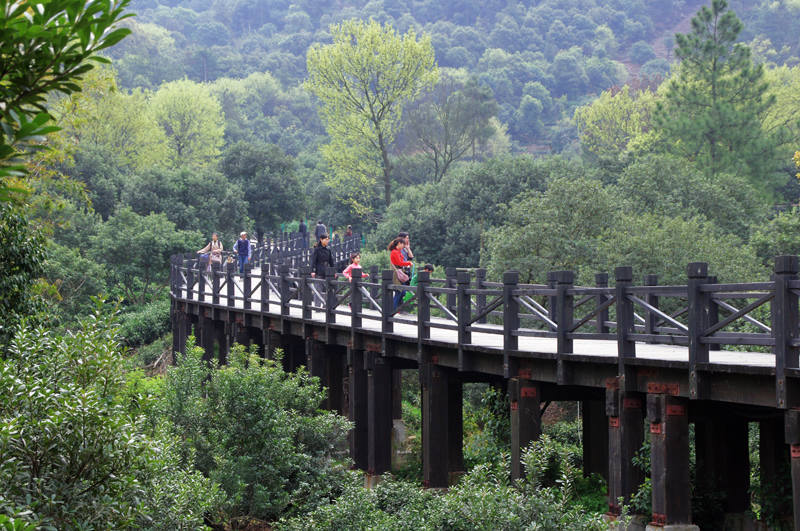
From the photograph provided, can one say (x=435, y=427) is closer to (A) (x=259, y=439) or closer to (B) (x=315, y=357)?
(A) (x=259, y=439)

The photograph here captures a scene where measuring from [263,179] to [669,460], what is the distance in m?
49.4

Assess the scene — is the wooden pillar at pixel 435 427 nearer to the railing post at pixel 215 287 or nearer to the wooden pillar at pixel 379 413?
the wooden pillar at pixel 379 413

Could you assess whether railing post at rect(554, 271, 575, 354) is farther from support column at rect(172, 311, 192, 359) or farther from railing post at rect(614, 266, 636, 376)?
support column at rect(172, 311, 192, 359)

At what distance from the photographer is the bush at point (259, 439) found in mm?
14711

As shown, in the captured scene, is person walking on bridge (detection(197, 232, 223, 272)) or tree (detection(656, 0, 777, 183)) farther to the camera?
tree (detection(656, 0, 777, 183))

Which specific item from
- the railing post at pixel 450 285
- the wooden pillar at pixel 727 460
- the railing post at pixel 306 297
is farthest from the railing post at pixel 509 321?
the railing post at pixel 306 297

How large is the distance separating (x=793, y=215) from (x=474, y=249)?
17129 millimetres

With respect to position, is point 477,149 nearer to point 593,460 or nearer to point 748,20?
point 748,20

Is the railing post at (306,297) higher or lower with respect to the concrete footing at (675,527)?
higher

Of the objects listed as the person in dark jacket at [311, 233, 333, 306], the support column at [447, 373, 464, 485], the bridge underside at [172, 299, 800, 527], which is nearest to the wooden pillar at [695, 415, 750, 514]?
the bridge underside at [172, 299, 800, 527]

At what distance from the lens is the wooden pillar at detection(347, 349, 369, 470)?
19.3m

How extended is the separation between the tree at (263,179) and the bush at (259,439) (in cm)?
4309

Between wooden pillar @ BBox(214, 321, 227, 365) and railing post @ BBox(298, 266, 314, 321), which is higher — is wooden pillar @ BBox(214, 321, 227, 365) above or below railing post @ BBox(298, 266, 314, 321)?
below

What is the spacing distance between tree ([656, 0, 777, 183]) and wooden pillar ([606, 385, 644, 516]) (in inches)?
1136
